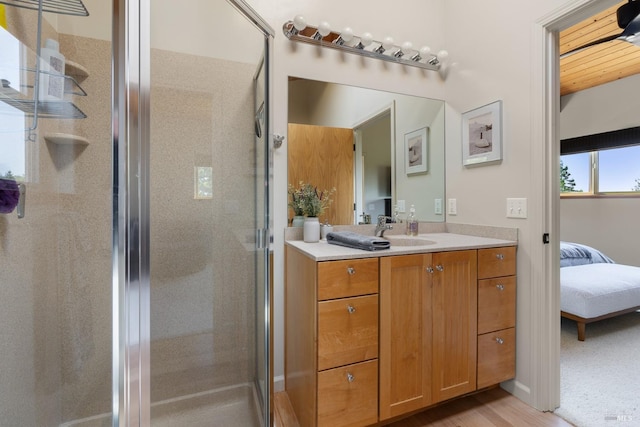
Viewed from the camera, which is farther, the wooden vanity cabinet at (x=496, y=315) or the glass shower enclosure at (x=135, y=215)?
the wooden vanity cabinet at (x=496, y=315)

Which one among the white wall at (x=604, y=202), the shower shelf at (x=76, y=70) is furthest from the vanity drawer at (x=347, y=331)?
the white wall at (x=604, y=202)

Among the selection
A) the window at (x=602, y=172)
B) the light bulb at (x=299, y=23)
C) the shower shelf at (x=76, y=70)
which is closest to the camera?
the shower shelf at (x=76, y=70)

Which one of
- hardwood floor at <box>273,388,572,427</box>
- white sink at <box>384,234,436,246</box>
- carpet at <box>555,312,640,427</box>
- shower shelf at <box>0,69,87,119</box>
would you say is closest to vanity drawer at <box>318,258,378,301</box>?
white sink at <box>384,234,436,246</box>

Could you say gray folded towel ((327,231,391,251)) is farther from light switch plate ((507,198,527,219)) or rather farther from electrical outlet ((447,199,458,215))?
electrical outlet ((447,199,458,215))

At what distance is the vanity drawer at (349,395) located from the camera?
1.22 metres

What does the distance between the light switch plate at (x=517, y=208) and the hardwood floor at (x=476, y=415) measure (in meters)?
1.05

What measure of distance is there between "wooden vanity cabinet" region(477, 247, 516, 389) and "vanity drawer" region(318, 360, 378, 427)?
0.68m

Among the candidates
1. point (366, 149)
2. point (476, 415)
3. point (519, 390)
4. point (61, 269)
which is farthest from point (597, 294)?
point (61, 269)

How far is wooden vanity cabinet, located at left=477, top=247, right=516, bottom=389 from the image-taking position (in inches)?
61.4

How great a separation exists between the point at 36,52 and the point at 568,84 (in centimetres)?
524

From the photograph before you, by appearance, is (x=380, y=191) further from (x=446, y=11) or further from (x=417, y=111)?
(x=446, y=11)

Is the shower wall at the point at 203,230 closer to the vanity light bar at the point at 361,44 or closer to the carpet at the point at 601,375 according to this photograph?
the vanity light bar at the point at 361,44

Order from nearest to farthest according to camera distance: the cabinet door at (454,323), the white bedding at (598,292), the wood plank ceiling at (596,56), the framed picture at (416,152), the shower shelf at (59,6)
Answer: the shower shelf at (59,6), the cabinet door at (454,323), the framed picture at (416,152), the white bedding at (598,292), the wood plank ceiling at (596,56)

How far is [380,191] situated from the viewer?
6.72ft
